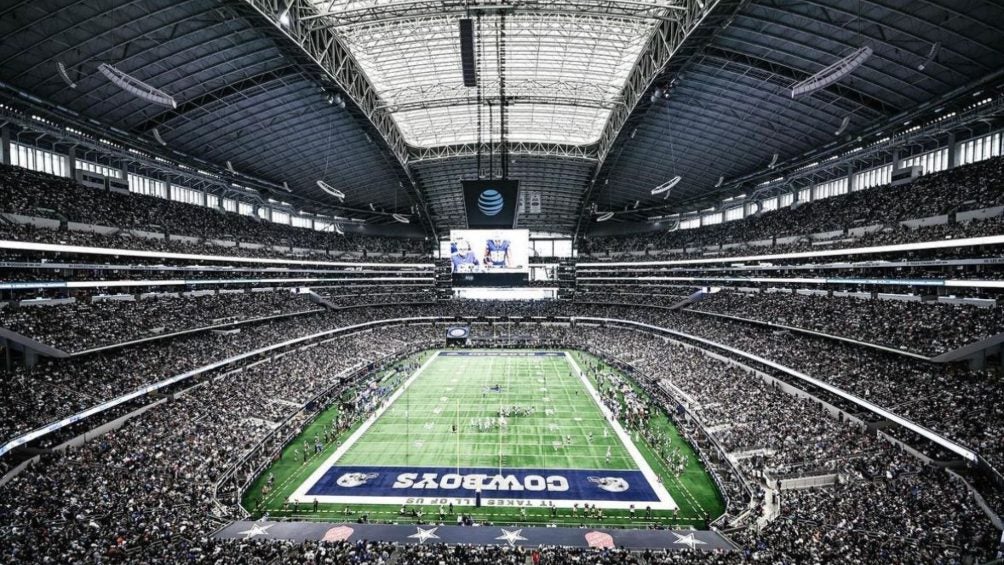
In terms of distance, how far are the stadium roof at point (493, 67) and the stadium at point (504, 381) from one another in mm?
243

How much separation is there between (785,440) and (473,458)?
16.8m

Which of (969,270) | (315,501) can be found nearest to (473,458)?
(315,501)

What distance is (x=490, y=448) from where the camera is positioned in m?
28.8

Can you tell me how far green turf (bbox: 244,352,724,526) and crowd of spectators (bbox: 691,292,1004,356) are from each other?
12785 mm

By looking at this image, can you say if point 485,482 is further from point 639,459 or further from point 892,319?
point 892,319

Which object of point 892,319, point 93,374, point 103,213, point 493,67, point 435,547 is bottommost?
point 435,547

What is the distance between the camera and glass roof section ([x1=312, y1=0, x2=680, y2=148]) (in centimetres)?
2719

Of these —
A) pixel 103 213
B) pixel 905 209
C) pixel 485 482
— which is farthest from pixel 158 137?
pixel 905 209

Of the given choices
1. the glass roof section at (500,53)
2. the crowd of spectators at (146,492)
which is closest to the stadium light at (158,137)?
the glass roof section at (500,53)

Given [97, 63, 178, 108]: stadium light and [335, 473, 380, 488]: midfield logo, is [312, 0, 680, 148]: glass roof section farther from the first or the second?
[335, 473, 380, 488]: midfield logo

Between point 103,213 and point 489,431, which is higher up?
point 103,213

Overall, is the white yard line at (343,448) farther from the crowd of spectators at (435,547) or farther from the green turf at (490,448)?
the crowd of spectators at (435,547)

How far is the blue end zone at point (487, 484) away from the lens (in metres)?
23.0

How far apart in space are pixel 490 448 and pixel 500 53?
27992 millimetres
